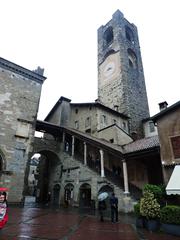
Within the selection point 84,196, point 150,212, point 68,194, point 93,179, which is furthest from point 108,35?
point 150,212

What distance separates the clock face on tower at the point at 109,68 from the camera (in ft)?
107

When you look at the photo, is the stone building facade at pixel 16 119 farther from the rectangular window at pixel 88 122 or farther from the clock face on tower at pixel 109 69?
the clock face on tower at pixel 109 69

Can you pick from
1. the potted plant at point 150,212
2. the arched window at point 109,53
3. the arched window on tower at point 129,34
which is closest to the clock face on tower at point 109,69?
the arched window at point 109,53

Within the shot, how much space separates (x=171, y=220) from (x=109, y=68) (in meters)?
31.0

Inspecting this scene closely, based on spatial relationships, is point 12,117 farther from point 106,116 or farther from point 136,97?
point 136,97

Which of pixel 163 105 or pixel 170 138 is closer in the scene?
pixel 170 138

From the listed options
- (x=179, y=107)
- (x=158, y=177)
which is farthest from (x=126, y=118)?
(x=179, y=107)

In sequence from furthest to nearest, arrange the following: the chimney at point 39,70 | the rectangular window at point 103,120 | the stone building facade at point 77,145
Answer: the rectangular window at point 103,120
the chimney at point 39,70
the stone building facade at point 77,145

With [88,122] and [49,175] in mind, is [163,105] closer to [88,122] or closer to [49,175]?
[88,122]

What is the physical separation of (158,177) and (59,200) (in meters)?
10.3

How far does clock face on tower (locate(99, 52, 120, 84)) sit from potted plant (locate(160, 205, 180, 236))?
27.7 m

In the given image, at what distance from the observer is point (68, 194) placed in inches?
693

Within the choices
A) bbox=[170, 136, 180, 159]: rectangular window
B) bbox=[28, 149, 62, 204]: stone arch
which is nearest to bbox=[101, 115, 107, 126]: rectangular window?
bbox=[28, 149, 62, 204]: stone arch

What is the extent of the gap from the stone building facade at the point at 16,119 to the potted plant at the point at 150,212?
11.7 meters
